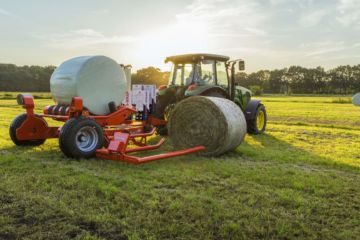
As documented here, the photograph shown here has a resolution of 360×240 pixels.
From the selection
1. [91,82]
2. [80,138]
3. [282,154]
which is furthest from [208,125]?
[91,82]

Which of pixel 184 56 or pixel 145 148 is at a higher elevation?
pixel 184 56

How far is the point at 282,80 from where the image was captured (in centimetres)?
11406

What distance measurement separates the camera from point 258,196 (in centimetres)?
432

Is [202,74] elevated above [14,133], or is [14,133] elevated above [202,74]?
[202,74]

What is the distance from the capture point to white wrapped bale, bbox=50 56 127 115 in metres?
7.53

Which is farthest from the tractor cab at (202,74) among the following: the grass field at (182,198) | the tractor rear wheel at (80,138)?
the grass field at (182,198)

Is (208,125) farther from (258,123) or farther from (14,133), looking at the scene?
(258,123)

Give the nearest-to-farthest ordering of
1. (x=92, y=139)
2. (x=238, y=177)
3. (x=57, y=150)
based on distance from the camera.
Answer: (x=238, y=177), (x=92, y=139), (x=57, y=150)

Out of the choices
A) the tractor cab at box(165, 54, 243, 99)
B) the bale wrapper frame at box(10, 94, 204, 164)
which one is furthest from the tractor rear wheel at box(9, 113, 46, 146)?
the tractor cab at box(165, 54, 243, 99)

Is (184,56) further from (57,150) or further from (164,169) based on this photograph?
(164,169)

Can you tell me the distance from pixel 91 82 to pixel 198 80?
128 inches

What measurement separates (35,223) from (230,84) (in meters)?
8.01

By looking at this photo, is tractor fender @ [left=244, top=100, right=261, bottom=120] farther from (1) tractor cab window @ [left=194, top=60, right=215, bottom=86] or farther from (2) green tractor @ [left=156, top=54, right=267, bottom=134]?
(1) tractor cab window @ [left=194, top=60, right=215, bottom=86]

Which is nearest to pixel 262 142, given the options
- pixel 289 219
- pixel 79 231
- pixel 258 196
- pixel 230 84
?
pixel 230 84
